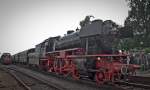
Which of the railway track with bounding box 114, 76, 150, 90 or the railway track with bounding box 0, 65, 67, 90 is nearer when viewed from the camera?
the railway track with bounding box 114, 76, 150, 90

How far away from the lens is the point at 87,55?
17.9 meters

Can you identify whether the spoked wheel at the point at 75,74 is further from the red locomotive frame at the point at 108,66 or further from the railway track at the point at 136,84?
the railway track at the point at 136,84

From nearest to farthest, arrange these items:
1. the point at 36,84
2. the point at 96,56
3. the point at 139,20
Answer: the point at 96,56 < the point at 36,84 < the point at 139,20

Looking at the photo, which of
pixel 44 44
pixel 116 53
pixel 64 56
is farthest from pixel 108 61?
pixel 44 44

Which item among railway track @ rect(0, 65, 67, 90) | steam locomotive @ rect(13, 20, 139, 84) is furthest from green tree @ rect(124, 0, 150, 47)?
railway track @ rect(0, 65, 67, 90)

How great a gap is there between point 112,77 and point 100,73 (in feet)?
3.16

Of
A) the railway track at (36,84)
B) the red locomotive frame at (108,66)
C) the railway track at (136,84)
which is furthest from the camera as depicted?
the red locomotive frame at (108,66)

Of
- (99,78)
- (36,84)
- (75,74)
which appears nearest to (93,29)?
(99,78)

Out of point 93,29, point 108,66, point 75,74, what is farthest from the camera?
point 75,74

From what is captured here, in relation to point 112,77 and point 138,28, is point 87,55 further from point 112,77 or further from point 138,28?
point 138,28

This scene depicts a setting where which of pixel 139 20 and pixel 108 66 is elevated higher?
pixel 139 20

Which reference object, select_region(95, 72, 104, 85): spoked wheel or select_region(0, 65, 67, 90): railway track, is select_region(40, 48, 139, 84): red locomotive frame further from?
select_region(0, 65, 67, 90): railway track

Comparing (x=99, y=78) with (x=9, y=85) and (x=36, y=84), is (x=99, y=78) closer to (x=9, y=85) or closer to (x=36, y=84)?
(x=36, y=84)

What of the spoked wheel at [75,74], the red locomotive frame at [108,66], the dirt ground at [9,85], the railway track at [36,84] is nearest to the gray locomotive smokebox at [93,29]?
the red locomotive frame at [108,66]
